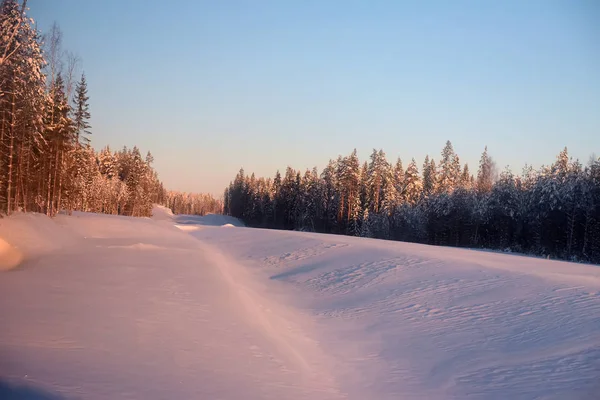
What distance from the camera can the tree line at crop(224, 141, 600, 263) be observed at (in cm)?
4812

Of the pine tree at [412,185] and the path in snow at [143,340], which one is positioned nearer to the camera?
the path in snow at [143,340]

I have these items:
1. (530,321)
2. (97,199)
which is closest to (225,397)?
(530,321)

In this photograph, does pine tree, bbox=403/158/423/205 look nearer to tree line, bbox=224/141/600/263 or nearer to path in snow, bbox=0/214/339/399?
tree line, bbox=224/141/600/263

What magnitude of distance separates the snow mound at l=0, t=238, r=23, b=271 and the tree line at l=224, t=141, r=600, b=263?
4859 centimetres

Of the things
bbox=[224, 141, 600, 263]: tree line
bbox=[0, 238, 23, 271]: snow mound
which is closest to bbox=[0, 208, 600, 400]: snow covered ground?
bbox=[0, 238, 23, 271]: snow mound

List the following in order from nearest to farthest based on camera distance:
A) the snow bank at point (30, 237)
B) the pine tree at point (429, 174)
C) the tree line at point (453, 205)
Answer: the snow bank at point (30, 237)
the tree line at point (453, 205)
the pine tree at point (429, 174)

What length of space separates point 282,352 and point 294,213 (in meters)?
87.6

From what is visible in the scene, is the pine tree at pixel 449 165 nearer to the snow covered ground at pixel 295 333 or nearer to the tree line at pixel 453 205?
the tree line at pixel 453 205

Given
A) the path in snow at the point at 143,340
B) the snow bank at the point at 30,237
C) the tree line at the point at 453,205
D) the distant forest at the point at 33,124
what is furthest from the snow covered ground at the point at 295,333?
the tree line at the point at 453,205

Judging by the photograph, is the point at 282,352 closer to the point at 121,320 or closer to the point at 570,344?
→ the point at 121,320

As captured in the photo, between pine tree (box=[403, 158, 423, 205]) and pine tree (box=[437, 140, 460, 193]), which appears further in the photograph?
pine tree (box=[437, 140, 460, 193])

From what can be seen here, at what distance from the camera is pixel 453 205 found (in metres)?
61.8

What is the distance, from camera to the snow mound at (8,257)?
16.4m

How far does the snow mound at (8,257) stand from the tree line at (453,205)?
4859 centimetres
